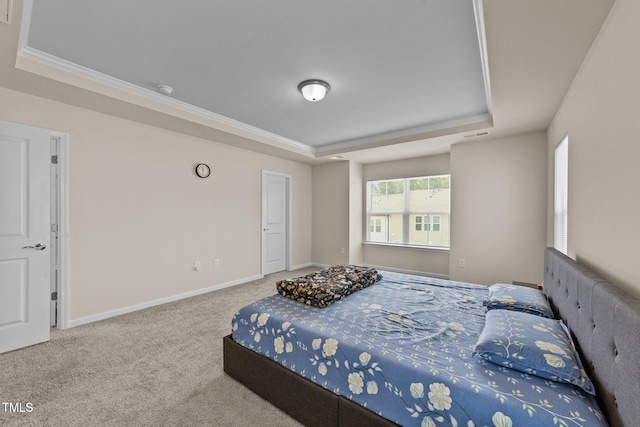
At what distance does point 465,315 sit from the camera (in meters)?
1.95

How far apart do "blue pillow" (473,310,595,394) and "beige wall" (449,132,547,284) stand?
2.78 m

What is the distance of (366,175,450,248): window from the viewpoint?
5.00 metres

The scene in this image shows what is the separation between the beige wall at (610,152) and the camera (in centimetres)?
120

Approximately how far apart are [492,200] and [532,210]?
0.50 m

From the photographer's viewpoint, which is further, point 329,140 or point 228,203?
point 329,140

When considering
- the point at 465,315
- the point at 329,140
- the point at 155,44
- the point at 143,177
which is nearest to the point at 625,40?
the point at 465,315

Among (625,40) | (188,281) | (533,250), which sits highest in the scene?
(625,40)

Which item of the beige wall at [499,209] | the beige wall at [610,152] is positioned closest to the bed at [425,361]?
the beige wall at [610,152]

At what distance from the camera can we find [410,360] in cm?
136

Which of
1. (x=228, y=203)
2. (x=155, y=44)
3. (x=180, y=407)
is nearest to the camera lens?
(x=180, y=407)

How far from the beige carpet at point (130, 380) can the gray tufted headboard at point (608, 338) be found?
152cm

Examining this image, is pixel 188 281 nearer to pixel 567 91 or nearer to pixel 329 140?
pixel 329 140

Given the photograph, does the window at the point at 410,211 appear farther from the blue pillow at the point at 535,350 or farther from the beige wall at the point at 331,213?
the blue pillow at the point at 535,350

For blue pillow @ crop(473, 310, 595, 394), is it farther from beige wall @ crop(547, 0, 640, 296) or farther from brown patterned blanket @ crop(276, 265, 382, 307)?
brown patterned blanket @ crop(276, 265, 382, 307)
